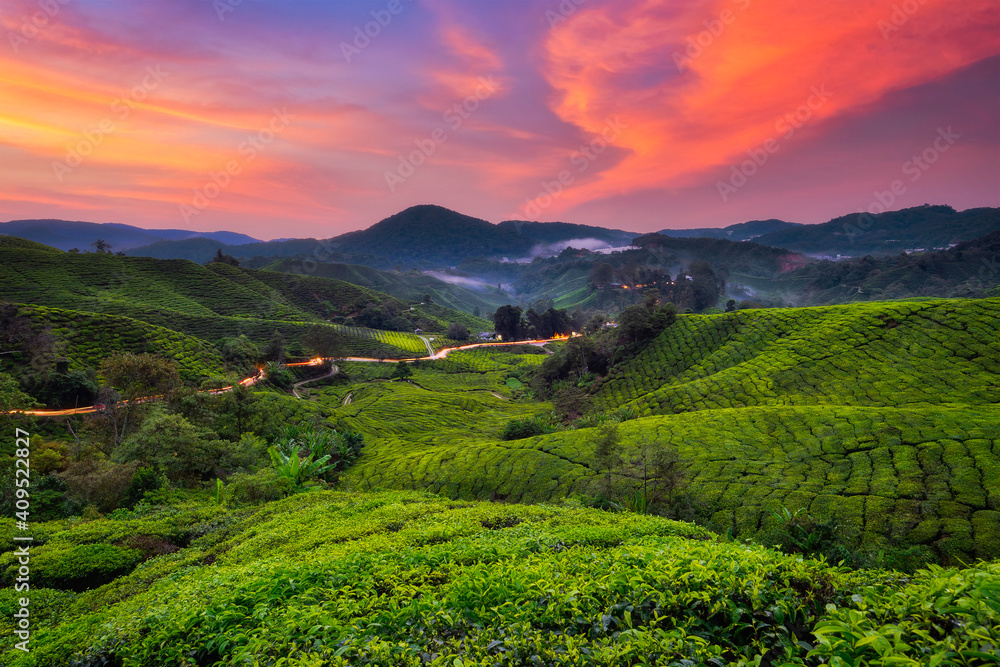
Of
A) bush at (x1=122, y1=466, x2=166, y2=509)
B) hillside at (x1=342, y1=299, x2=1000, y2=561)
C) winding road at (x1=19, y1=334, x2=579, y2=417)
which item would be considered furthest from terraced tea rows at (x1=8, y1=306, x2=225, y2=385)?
bush at (x1=122, y1=466, x2=166, y2=509)

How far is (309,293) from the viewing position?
142m

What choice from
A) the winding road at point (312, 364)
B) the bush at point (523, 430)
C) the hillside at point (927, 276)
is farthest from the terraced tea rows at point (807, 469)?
the hillside at point (927, 276)

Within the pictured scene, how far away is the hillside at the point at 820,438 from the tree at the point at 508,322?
7475 centimetres

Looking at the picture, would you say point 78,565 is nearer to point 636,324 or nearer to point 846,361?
point 846,361

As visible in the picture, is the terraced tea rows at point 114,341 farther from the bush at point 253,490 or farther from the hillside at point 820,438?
the bush at point 253,490

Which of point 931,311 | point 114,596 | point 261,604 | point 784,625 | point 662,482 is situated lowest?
point 662,482

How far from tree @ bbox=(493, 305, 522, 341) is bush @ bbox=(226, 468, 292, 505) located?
10051 centimetres

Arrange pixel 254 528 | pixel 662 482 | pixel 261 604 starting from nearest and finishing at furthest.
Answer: pixel 261 604 → pixel 254 528 → pixel 662 482

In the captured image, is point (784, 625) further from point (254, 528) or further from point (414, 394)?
point (414, 394)

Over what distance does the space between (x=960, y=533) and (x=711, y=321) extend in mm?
42382

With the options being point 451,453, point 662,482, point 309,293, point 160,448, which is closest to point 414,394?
point 451,453

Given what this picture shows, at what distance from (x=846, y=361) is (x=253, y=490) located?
40.5 meters

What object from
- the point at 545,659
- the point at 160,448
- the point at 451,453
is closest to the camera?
the point at 545,659

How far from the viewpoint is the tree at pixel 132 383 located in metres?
24.2
